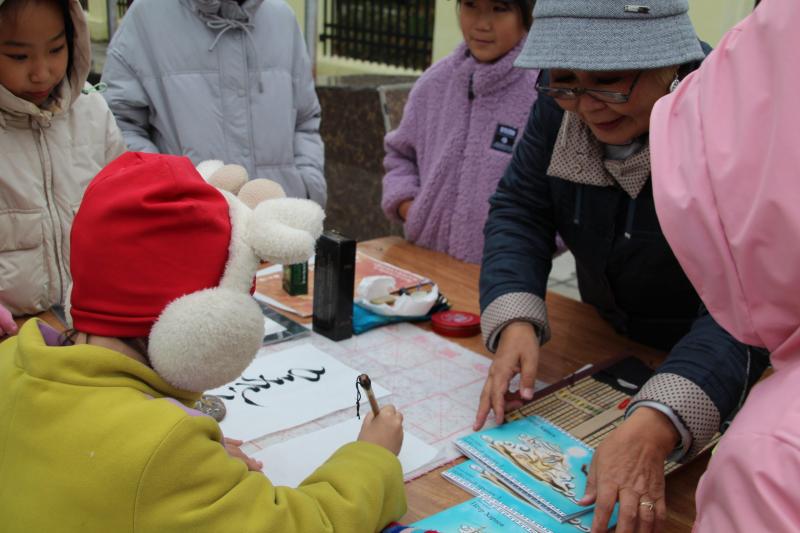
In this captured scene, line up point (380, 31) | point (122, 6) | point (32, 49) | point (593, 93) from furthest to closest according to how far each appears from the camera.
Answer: point (380, 31)
point (122, 6)
point (32, 49)
point (593, 93)

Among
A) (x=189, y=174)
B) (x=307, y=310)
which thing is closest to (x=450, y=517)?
(x=189, y=174)

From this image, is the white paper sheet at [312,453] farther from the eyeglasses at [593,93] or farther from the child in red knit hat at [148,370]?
the eyeglasses at [593,93]

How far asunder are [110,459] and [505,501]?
2.07 feet

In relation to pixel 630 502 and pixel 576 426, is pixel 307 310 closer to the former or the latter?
pixel 576 426

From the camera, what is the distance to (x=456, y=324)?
5.97ft

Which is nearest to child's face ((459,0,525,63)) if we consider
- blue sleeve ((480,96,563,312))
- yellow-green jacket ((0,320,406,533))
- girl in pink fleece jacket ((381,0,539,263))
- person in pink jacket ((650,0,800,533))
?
girl in pink fleece jacket ((381,0,539,263))

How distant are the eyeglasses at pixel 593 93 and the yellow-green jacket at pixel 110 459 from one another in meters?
0.98

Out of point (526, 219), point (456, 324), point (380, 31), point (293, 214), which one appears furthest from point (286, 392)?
point (380, 31)

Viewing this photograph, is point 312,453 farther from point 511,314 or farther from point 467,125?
→ point 467,125

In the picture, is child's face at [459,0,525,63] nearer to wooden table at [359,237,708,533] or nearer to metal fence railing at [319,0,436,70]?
wooden table at [359,237,708,533]

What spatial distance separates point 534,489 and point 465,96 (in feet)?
5.22

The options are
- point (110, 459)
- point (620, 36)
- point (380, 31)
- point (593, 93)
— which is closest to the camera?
point (110, 459)

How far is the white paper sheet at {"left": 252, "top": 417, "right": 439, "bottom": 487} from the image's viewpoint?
125cm

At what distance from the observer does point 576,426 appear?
4.70 feet
